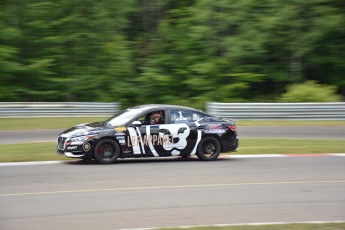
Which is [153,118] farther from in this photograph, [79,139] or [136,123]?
[79,139]

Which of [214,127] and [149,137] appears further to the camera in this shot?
[214,127]

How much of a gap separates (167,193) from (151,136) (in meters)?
4.00

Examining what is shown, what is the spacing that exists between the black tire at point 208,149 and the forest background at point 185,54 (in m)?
16.6

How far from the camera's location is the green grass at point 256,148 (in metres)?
15.2

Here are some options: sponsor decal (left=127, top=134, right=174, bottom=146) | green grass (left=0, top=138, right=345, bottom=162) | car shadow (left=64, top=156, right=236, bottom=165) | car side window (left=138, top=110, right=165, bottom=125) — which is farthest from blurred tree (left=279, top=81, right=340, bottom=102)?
sponsor decal (left=127, top=134, right=174, bottom=146)

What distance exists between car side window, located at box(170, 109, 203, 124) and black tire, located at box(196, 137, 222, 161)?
614 mm

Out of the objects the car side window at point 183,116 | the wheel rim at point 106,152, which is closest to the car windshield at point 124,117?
the wheel rim at point 106,152

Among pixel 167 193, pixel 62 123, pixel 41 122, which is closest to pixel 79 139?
pixel 167 193

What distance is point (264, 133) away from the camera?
22.4m

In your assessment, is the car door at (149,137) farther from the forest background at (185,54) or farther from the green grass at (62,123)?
the forest background at (185,54)

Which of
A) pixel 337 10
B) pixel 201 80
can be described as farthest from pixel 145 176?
pixel 337 10

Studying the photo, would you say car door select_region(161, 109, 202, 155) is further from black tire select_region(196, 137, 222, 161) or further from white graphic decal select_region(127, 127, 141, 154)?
white graphic decal select_region(127, 127, 141, 154)

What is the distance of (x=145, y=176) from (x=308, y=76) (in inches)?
944

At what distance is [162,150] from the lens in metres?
14.5
